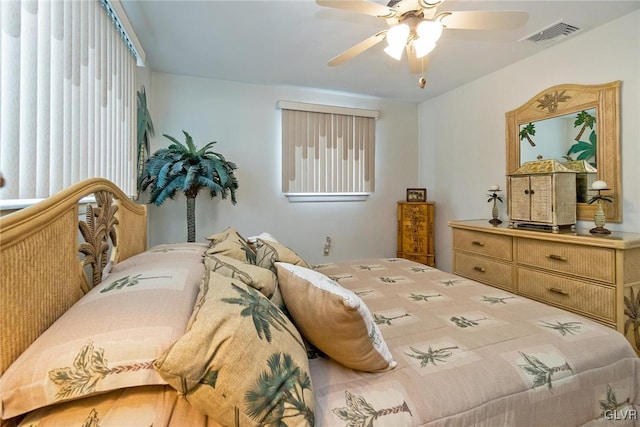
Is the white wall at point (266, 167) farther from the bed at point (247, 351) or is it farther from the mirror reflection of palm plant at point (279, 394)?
the mirror reflection of palm plant at point (279, 394)

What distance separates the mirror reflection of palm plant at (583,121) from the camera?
2.28 meters

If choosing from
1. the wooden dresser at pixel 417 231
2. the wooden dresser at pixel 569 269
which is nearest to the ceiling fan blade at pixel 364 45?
the wooden dresser at pixel 569 269

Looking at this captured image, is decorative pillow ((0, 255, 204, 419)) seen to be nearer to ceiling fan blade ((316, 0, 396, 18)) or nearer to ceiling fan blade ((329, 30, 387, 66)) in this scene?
ceiling fan blade ((316, 0, 396, 18))

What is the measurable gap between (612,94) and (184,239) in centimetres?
400

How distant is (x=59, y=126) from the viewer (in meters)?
1.16

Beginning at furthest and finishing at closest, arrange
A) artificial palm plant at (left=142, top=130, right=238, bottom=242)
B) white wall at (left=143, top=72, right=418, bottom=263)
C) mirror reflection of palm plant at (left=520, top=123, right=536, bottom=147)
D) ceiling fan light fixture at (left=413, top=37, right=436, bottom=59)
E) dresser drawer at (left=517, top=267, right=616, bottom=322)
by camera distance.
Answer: white wall at (left=143, top=72, right=418, bottom=263)
mirror reflection of palm plant at (left=520, top=123, right=536, bottom=147)
artificial palm plant at (left=142, top=130, right=238, bottom=242)
dresser drawer at (left=517, top=267, right=616, bottom=322)
ceiling fan light fixture at (left=413, top=37, right=436, bottom=59)

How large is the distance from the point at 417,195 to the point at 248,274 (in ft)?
10.8

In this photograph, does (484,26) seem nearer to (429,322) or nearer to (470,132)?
(429,322)

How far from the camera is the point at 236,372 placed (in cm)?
63

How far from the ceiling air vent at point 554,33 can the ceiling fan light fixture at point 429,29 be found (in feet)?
4.70

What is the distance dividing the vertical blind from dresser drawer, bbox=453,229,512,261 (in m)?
2.92

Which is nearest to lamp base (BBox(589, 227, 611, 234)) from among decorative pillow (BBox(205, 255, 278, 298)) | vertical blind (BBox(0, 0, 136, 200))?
decorative pillow (BBox(205, 255, 278, 298))

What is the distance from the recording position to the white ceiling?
1976 millimetres

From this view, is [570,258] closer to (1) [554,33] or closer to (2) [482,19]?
(2) [482,19]
